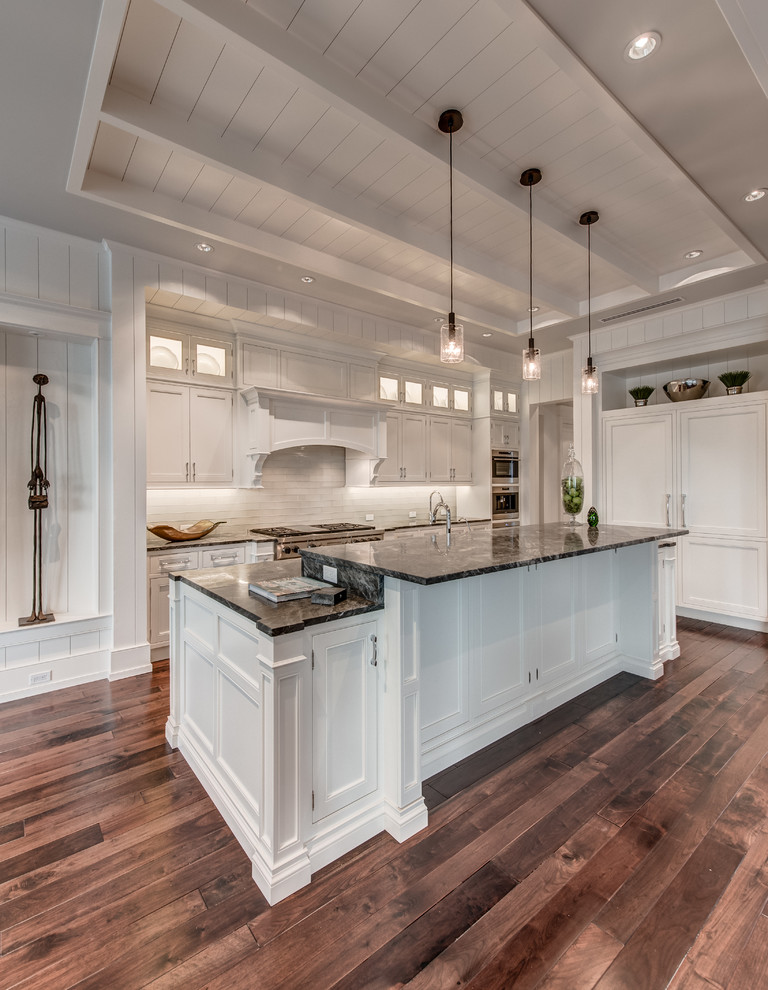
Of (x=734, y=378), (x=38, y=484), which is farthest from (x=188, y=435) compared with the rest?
(x=734, y=378)

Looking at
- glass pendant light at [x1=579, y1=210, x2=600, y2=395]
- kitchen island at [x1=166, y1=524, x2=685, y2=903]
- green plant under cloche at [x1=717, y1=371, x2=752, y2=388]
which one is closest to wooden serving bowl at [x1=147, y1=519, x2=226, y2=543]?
kitchen island at [x1=166, y1=524, x2=685, y2=903]

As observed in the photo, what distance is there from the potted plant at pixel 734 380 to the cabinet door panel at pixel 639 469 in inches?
20.6

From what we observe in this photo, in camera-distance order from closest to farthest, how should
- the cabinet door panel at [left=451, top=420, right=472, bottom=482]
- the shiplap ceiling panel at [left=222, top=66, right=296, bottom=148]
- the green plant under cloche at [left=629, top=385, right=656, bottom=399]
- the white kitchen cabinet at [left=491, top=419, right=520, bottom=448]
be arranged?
1. the shiplap ceiling panel at [left=222, top=66, right=296, bottom=148]
2. the green plant under cloche at [left=629, top=385, right=656, bottom=399]
3. the cabinet door panel at [left=451, top=420, right=472, bottom=482]
4. the white kitchen cabinet at [left=491, top=419, right=520, bottom=448]

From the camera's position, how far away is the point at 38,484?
10.5 ft

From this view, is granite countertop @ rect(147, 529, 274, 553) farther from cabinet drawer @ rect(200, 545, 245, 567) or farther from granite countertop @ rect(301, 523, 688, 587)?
granite countertop @ rect(301, 523, 688, 587)

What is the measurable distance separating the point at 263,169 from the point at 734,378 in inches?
172

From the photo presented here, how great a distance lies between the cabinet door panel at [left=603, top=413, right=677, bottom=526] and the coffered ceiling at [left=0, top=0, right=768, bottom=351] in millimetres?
1521

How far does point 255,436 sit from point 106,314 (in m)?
1.37

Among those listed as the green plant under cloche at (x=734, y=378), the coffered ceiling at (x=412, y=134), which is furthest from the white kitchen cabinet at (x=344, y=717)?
the green plant under cloche at (x=734, y=378)

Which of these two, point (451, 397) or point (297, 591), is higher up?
point (451, 397)

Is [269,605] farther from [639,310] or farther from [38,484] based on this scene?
[639,310]

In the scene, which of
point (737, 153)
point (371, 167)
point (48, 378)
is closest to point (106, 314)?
point (48, 378)

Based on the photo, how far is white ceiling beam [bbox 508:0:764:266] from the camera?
1.70 m

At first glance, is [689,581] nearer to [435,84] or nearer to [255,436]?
[255,436]
